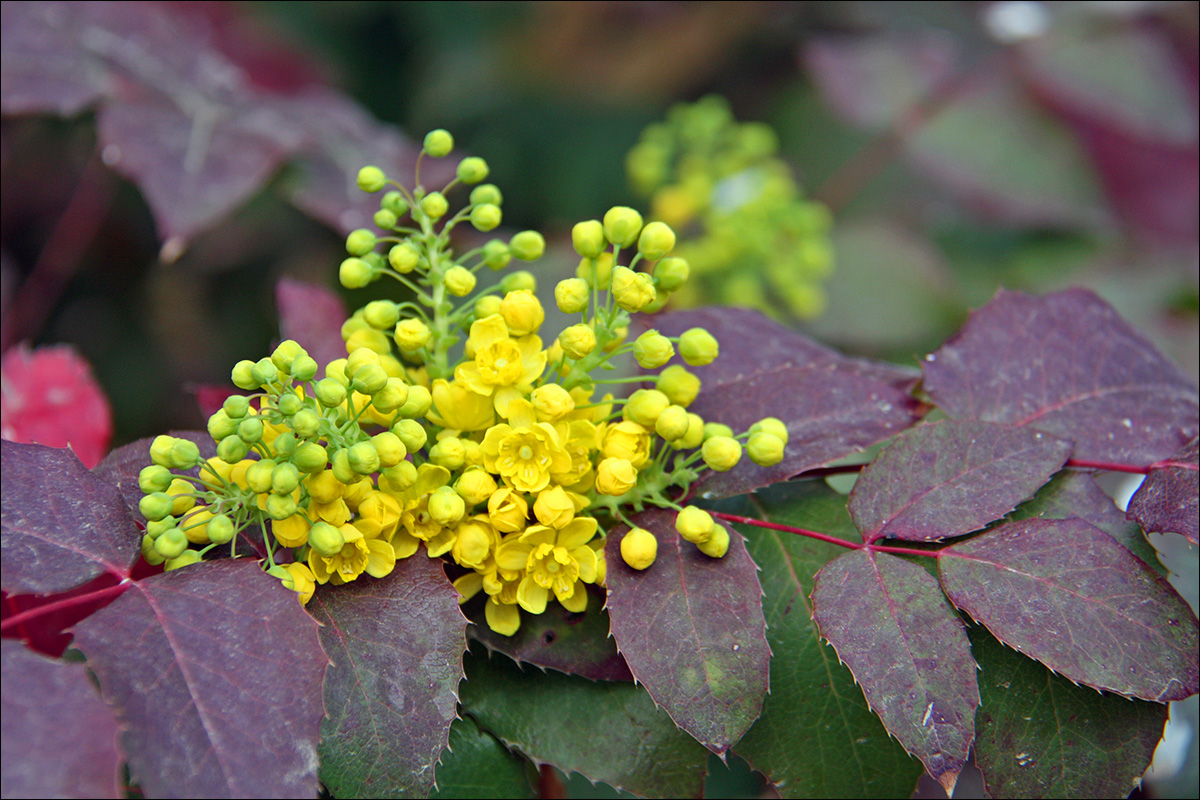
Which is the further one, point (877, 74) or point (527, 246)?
point (877, 74)

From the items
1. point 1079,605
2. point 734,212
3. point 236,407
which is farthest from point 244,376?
point 734,212

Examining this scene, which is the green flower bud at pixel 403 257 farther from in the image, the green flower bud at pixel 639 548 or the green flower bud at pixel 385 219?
the green flower bud at pixel 639 548

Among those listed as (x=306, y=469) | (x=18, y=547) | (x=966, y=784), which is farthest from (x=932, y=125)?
(x=18, y=547)

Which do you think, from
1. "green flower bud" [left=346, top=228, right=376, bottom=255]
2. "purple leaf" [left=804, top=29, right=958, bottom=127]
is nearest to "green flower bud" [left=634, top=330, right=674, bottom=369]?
"green flower bud" [left=346, top=228, right=376, bottom=255]

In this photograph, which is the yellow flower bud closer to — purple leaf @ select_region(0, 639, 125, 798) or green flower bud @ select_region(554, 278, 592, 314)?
green flower bud @ select_region(554, 278, 592, 314)

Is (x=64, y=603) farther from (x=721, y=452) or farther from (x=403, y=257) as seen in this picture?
(x=721, y=452)

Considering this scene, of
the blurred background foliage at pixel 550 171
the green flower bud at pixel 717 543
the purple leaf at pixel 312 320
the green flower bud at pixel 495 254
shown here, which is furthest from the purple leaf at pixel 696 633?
the blurred background foliage at pixel 550 171

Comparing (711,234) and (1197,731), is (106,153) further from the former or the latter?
(1197,731)
